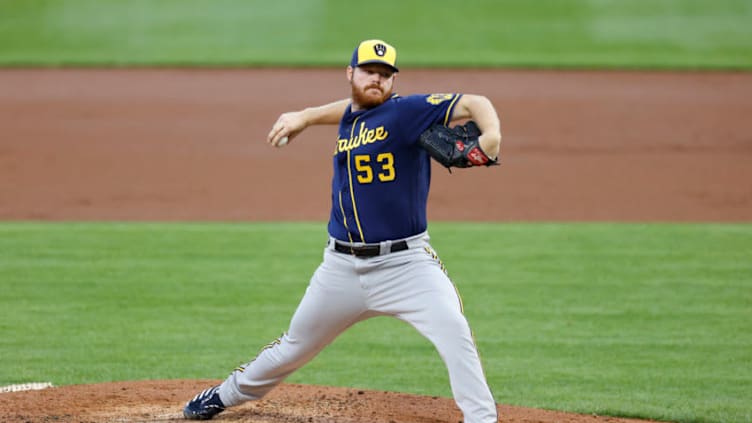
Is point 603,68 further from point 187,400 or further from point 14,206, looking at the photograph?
point 187,400

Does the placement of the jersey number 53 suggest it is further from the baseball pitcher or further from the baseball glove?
the baseball glove

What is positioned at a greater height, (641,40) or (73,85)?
(641,40)

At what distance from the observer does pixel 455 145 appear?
478 centimetres

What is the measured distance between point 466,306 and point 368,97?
349 centimetres

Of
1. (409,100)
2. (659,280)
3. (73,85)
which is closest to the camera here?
(409,100)

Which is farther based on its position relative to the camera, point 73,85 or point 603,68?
point 603,68

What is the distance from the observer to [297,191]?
1287 cm

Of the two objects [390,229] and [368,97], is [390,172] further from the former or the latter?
→ [368,97]

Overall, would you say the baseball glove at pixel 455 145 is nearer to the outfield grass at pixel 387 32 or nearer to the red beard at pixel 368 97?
the red beard at pixel 368 97

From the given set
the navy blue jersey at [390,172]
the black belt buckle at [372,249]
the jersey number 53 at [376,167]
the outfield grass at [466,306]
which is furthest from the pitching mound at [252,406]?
the jersey number 53 at [376,167]

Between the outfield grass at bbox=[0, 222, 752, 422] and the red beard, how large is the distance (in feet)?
7.10

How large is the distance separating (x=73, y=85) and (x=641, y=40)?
10.5 metres

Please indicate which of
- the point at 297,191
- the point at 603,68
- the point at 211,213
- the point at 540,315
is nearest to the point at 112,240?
the point at 211,213

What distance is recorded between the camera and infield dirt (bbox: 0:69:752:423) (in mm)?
12164
